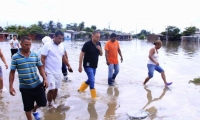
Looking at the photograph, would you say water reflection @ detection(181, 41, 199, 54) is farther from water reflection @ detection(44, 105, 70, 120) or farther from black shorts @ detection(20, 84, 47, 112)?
black shorts @ detection(20, 84, 47, 112)

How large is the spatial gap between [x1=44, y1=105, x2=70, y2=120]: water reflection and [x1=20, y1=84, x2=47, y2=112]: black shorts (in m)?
0.76

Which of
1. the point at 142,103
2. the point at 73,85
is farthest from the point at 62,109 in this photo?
the point at 73,85

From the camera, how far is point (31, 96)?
3.82 metres

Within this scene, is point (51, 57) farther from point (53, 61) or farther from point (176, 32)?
point (176, 32)

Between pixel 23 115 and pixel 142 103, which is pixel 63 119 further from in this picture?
pixel 142 103

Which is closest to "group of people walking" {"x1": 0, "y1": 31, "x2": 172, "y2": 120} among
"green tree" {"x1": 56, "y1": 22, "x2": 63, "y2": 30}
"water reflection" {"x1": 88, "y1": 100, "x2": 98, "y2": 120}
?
"water reflection" {"x1": 88, "y1": 100, "x2": 98, "y2": 120}

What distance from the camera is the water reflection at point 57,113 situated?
4.61m

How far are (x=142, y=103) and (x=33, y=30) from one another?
6531cm

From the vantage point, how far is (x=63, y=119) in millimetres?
4535

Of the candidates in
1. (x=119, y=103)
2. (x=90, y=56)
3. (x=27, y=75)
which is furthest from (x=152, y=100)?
(x=27, y=75)

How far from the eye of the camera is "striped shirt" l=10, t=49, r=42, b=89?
3600 mm

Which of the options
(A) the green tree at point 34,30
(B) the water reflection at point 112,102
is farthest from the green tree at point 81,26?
(B) the water reflection at point 112,102

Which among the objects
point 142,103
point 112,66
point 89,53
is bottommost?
point 142,103

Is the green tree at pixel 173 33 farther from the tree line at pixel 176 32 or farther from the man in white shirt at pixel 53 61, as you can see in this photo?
the man in white shirt at pixel 53 61
